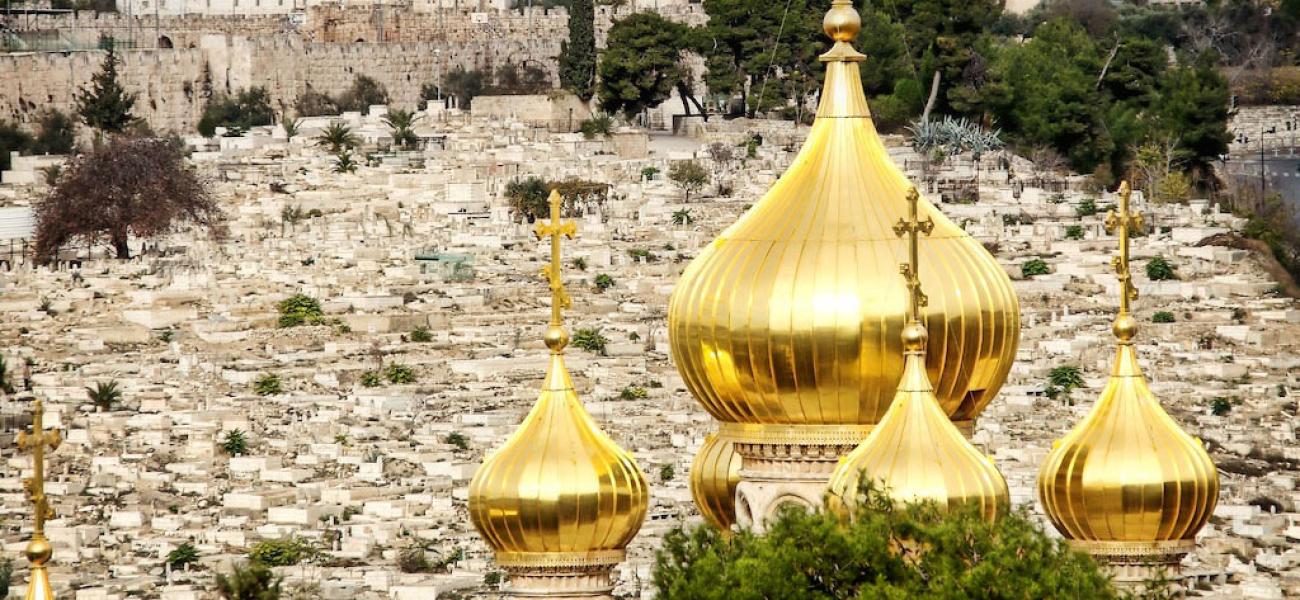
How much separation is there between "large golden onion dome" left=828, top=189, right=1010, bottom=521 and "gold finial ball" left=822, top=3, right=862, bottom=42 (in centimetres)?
256

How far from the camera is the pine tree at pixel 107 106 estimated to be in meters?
91.2

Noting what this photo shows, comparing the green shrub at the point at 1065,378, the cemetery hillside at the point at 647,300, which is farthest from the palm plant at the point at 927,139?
the green shrub at the point at 1065,378

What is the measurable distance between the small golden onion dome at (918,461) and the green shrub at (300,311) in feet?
132

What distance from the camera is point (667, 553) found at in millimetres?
30750

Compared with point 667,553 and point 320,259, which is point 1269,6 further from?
point 667,553

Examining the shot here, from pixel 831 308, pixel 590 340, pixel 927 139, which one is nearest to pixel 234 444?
pixel 590 340

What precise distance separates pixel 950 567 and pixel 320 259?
4625 cm

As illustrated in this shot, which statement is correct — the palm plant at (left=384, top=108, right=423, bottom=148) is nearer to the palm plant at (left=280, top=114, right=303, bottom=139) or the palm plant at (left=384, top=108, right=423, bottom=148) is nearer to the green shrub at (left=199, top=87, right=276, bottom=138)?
the palm plant at (left=280, top=114, right=303, bottom=139)

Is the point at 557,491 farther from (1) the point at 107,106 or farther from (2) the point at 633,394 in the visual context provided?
(1) the point at 107,106

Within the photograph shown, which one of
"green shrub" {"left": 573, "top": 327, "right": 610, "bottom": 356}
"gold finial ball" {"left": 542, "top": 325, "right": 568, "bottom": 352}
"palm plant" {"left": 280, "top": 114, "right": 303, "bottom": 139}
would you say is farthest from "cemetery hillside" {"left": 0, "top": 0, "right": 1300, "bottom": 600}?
"palm plant" {"left": 280, "top": 114, "right": 303, "bottom": 139}

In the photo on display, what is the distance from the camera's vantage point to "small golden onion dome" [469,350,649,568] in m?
32.4

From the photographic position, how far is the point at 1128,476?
3266cm

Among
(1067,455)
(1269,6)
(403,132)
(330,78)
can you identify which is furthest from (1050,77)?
(1067,455)

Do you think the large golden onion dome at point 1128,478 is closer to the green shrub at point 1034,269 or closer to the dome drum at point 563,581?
the dome drum at point 563,581
